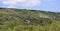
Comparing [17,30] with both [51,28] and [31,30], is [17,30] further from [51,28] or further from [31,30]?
[51,28]

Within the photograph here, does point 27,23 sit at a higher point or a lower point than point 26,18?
higher

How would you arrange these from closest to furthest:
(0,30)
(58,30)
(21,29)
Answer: (58,30) → (21,29) → (0,30)

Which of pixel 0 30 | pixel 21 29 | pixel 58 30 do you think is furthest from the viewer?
pixel 0 30

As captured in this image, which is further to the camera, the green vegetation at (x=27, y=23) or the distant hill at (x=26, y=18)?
the distant hill at (x=26, y=18)

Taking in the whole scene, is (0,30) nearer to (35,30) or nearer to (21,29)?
(21,29)

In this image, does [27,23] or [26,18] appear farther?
[26,18]

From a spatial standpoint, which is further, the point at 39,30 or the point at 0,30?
the point at 0,30

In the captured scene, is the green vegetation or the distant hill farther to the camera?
the distant hill

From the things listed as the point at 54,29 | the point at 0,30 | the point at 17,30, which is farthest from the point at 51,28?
the point at 0,30

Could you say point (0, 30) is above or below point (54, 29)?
below
